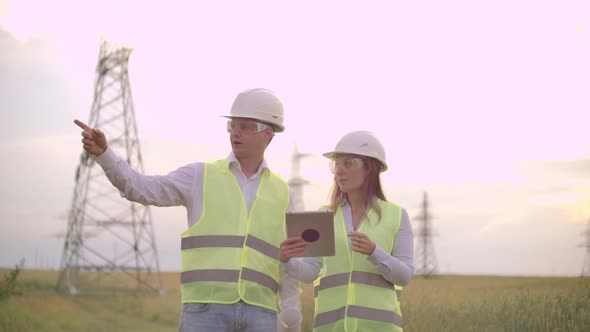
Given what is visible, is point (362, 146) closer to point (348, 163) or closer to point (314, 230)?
point (348, 163)

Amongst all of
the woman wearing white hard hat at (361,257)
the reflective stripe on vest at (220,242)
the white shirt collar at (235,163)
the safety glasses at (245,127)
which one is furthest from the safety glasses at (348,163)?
the reflective stripe on vest at (220,242)

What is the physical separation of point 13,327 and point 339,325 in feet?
38.6

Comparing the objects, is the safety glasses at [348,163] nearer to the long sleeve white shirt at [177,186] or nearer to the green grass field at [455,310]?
the long sleeve white shirt at [177,186]

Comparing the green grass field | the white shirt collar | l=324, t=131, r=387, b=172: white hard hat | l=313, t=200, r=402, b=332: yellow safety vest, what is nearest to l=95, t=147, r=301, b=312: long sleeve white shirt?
the white shirt collar

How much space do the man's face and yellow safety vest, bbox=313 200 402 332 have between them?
2.90ft

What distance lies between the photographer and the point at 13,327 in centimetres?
1642

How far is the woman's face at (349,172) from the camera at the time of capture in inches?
255

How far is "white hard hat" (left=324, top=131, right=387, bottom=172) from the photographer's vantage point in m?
6.51

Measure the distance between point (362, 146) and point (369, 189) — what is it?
0.34 meters

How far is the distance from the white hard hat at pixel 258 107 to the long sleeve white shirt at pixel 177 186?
31cm

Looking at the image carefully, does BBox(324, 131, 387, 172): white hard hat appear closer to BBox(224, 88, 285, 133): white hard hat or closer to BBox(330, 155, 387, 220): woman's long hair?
BBox(330, 155, 387, 220): woman's long hair

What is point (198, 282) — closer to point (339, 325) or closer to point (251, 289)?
point (251, 289)

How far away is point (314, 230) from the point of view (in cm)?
574

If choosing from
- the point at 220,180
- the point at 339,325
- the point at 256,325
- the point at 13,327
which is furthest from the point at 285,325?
the point at 13,327
